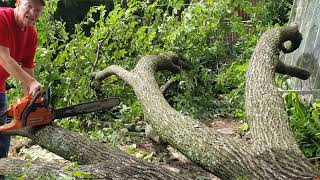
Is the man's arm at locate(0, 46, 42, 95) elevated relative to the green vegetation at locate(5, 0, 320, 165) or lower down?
elevated

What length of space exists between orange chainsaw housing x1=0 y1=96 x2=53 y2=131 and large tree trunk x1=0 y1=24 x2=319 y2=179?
0.12 m

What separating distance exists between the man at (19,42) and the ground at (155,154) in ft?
3.35

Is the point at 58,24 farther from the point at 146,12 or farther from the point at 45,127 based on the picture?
the point at 45,127

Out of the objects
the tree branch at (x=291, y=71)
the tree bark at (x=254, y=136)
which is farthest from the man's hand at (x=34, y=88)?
the tree branch at (x=291, y=71)

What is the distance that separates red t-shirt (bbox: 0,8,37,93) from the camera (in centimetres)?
352

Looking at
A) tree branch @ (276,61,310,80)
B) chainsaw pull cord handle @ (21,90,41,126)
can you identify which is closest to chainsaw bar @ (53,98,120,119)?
chainsaw pull cord handle @ (21,90,41,126)

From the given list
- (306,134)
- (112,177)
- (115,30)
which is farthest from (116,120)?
(112,177)

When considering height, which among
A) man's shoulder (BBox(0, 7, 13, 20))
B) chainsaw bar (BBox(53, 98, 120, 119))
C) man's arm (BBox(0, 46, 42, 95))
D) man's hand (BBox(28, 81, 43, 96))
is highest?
man's shoulder (BBox(0, 7, 13, 20))

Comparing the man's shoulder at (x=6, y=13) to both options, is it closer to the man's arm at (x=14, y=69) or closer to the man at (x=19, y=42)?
the man at (x=19, y=42)

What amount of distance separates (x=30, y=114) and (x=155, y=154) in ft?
5.86

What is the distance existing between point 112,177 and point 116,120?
287 centimetres

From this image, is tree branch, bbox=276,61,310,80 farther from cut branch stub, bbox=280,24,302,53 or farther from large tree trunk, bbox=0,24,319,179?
large tree trunk, bbox=0,24,319,179

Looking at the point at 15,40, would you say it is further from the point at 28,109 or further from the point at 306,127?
the point at 306,127

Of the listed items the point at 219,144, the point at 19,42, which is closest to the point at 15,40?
the point at 19,42
